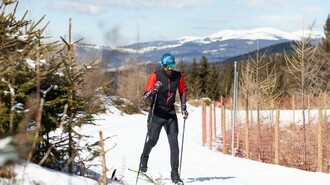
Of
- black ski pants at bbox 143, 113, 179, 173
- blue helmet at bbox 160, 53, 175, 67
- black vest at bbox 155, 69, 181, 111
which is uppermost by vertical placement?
blue helmet at bbox 160, 53, 175, 67

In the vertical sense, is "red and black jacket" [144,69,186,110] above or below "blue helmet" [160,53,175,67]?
below

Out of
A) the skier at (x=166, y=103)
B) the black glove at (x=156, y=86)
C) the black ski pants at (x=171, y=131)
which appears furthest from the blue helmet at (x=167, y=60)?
the black ski pants at (x=171, y=131)

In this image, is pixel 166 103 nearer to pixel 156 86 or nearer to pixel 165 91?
pixel 165 91

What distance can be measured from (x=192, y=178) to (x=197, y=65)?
81.5 m

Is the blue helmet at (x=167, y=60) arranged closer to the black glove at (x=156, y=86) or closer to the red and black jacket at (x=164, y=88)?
the red and black jacket at (x=164, y=88)

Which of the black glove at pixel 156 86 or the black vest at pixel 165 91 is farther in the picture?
the black vest at pixel 165 91

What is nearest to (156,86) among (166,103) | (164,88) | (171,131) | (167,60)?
(164,88)

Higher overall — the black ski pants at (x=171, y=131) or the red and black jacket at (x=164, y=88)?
Result: the red and black jacket at (x=164, y=88)

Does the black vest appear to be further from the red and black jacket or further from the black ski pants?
the black ski pants

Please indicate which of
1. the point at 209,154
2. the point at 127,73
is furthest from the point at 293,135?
the point at 127,73

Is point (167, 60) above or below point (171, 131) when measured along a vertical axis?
above

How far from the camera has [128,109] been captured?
3522 centimetres

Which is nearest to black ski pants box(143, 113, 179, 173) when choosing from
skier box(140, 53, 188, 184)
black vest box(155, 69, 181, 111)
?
skier box(140, 53, 188, 184)

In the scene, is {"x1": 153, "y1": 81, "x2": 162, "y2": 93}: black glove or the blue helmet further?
the blue helmet
